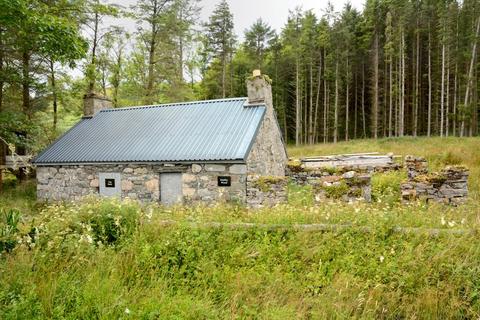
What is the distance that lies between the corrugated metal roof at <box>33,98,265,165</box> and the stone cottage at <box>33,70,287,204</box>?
41 millimetres

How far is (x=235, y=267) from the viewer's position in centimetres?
491

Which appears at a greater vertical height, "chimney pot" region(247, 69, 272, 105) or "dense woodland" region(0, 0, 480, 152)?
"dense woodland" region(0, 0, 480, 152)

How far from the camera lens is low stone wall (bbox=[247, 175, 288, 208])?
9.80 m

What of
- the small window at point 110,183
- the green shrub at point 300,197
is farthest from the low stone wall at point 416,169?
the small window at point 110,183

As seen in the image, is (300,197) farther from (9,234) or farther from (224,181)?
(9,234)

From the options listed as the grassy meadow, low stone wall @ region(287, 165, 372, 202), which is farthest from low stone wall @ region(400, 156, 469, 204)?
the grassy meadow

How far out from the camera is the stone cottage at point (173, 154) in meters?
10.9

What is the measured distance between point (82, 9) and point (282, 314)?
17041 millimetres

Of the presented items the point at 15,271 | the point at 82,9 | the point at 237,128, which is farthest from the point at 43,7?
the point at 15,271

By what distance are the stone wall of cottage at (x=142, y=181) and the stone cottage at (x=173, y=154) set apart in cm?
3

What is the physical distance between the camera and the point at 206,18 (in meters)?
33.5

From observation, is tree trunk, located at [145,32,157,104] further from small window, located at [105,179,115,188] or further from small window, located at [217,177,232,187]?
small window, located at [217,177,232,187]

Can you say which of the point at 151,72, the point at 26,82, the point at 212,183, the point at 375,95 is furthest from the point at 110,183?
the point at 375,95

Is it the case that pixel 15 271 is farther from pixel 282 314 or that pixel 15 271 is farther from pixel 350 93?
pixel 350 93
